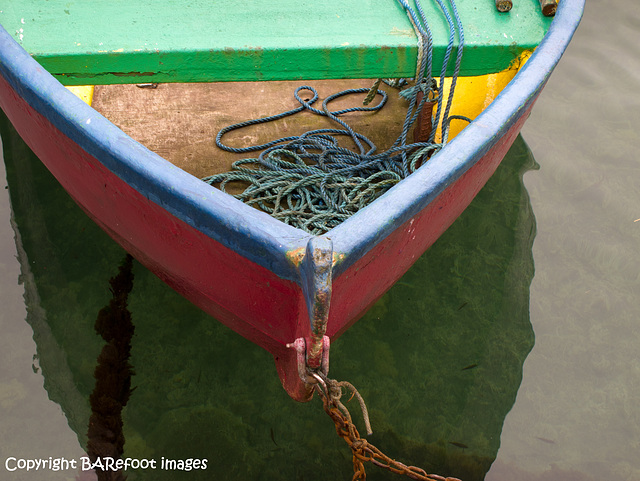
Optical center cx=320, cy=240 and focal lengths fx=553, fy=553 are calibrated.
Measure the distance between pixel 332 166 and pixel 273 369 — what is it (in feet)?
2.82

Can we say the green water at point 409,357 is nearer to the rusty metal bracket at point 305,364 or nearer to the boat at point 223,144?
the boat at point 223,144

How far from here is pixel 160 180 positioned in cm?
134

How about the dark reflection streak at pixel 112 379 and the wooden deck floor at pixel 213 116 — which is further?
the wooden deck floor at pixel 213 116

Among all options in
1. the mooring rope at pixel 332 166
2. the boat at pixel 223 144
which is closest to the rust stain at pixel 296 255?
the boat at pixel 223 144

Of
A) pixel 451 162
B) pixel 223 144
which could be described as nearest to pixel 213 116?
pixel 223 144

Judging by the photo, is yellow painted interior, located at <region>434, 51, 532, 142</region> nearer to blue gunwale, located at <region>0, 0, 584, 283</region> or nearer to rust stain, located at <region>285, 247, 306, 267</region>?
blue gunwale, located at <region>0, 0, 584, 283</region>

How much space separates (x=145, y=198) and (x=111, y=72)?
61cm

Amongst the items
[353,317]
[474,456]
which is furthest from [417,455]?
[353,317]

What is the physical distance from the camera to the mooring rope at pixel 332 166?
6.58 ft

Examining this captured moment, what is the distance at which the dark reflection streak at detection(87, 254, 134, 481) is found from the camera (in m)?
1.94

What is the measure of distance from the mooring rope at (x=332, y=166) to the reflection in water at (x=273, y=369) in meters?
0.53

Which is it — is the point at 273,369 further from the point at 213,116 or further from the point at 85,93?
the point at 85,93

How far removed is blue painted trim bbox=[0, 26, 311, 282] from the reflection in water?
0.94 metres

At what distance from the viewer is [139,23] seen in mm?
1894
